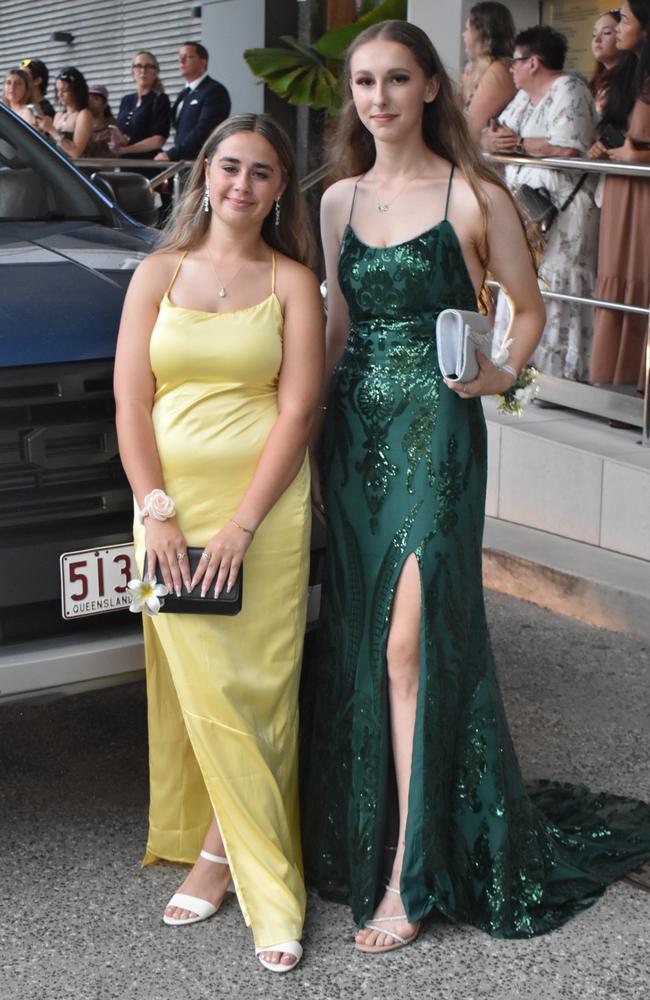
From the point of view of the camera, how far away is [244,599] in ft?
10.00

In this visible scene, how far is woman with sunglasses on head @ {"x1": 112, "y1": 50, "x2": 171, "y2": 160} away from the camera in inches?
502

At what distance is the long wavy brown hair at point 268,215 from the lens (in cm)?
308

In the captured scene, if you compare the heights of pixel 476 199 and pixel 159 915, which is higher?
pixel 476 199

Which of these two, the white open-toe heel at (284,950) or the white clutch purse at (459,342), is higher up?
the white clutch purse at (459,342)

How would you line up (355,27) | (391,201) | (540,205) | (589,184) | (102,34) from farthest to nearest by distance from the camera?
1. (102,34)
2. (355,27)
3. (540,205)
4. (589,184)
5. (391,201)

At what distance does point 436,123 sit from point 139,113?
33.7 ft

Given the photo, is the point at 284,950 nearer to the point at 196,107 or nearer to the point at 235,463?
the point at 235,463

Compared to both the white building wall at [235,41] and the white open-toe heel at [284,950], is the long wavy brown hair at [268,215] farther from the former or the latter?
the white building wall at [235,41]

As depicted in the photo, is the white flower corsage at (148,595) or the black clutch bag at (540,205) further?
the black clutch bag at (540,205)

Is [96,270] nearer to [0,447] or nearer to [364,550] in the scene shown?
[0,447]

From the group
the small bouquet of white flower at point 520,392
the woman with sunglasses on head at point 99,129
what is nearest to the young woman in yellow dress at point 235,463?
the small bouquet of white flower at point 520,392

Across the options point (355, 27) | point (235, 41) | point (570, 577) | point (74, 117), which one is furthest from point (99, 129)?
point (570, 577)

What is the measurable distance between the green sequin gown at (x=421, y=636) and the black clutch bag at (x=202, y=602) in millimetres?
323

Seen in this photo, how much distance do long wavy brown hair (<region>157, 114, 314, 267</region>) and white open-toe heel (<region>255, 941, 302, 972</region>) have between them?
1474 millimetres
